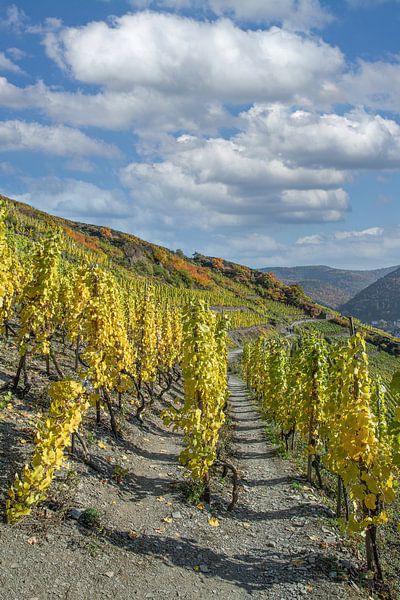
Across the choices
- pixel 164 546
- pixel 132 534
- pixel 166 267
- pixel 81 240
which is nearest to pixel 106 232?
pixel 166 267

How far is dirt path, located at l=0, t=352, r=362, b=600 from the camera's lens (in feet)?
25.5

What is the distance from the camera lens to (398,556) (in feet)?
38.9

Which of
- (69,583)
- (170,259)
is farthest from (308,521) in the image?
(170,259)

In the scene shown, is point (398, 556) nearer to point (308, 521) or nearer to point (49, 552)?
point (308, 521)

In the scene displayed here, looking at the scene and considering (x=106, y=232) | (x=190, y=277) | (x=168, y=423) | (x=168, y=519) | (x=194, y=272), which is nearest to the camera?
(x=168, y=519)

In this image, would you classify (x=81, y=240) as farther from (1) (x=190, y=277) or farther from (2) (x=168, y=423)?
(2) (x=168, y=423)

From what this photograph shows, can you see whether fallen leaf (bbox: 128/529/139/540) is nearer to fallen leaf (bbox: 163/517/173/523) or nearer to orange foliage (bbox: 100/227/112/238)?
fallen leaf (bbox: 163/517/173/523)

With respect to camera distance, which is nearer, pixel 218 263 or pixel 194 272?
pixel 194 272

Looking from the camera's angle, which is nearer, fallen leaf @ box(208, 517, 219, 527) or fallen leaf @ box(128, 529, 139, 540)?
fallen leaf @ box(128, 529, 139, 540)

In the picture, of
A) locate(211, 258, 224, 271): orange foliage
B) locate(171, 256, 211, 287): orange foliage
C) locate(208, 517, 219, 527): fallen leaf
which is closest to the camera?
locate(208, 517, 219, 527): fallen leaf

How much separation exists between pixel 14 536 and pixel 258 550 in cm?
593

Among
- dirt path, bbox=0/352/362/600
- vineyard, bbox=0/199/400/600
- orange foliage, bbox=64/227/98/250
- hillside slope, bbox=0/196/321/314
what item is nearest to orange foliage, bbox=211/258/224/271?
hillside slope, bbox=0/196/321/314

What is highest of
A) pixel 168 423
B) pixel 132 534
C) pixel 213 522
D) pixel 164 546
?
pixel 168 423

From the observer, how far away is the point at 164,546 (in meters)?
9.80
